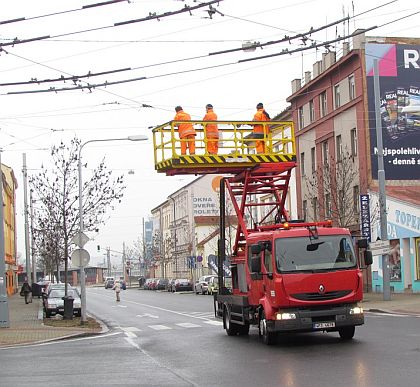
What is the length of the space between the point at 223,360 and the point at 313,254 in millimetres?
3369

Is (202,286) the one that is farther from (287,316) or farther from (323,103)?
(287,316)

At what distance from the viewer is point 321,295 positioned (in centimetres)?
1608

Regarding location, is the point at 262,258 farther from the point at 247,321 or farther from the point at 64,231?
the point at 64,231

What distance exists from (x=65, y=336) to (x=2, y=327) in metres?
4.35

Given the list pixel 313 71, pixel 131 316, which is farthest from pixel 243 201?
pixel 313 71

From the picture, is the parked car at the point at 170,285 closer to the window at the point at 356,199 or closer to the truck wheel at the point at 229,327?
the window at the point at 356,199

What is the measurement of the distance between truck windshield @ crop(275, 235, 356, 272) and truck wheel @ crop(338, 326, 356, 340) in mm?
1572

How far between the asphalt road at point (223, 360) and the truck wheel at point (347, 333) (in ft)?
0.66

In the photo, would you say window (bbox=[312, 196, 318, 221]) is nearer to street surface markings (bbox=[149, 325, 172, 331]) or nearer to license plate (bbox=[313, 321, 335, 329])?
street surface markings (bbox=[149, 325, 172, 331])

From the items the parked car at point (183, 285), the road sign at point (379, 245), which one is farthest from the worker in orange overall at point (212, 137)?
the parked car at point (183, 285)

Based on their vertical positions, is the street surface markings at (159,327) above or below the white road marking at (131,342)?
below

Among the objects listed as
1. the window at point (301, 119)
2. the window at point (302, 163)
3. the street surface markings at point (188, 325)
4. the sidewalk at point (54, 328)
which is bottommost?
the street surface markings at point (188, 325)

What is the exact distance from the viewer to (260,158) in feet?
62.6

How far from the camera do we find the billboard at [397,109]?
40969mm
